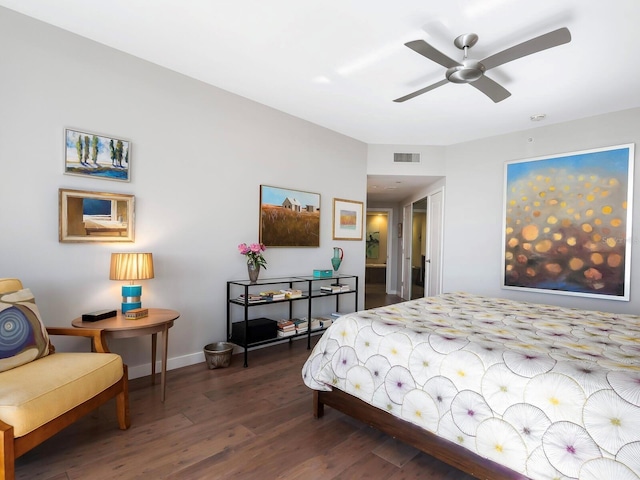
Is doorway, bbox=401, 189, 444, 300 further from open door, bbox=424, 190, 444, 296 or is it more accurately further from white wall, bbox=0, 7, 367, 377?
white wall, bbox=0, 7, 367, 377

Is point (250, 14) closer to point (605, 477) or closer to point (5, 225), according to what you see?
point (5, 225)

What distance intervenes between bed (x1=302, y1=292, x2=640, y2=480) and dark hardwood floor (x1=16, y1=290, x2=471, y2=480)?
0.55 feet

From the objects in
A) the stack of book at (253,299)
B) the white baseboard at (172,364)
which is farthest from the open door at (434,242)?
the white baseboard at (172,364)

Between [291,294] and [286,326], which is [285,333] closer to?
[286,326]

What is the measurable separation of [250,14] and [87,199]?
1858mm

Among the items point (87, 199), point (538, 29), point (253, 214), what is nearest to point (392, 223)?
point (253, 214)

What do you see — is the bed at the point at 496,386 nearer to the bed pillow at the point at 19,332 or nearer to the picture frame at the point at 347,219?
the bed pillow at the point at 19,332

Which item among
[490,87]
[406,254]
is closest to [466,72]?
[490,87]

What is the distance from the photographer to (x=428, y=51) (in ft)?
7.13

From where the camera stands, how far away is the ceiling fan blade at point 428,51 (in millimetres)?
2092

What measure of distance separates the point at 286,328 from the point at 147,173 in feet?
6.82

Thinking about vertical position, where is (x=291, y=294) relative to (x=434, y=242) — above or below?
below

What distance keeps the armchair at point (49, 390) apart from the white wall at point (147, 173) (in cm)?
53

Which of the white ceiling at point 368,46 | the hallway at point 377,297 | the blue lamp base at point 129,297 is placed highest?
the white ceiling at point 368,46
